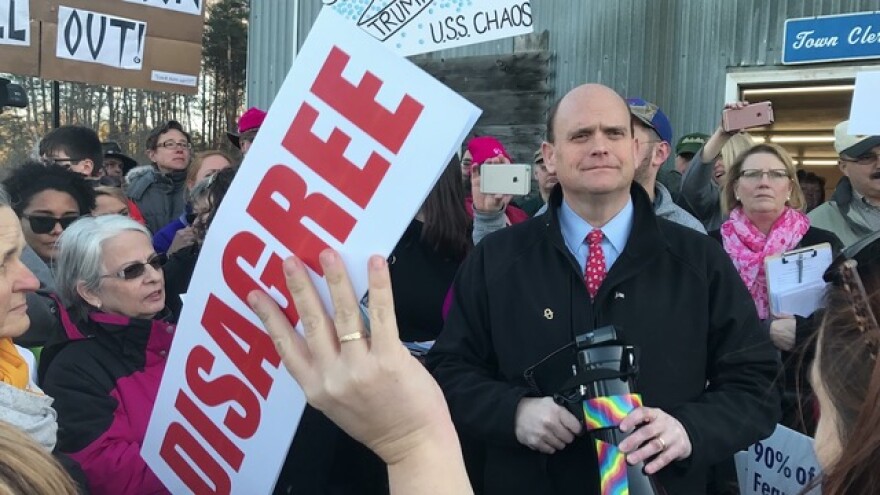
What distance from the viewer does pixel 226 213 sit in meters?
1.25

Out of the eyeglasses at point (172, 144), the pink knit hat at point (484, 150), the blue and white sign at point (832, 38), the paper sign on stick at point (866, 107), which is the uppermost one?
the blue and white sign at point (832, 38)

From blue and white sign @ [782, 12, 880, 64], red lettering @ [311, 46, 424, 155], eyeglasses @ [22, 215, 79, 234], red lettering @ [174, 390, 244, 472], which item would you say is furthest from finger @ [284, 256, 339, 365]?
blue and white sign @ [782, 12, 880, 64]

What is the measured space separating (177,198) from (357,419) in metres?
4.71

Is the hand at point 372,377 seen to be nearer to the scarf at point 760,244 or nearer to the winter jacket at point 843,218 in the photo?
the scarf at point 760,244

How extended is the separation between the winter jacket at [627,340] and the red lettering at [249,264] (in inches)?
35.0

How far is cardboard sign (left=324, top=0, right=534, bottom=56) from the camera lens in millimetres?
3857

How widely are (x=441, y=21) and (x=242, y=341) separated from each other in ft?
9.53

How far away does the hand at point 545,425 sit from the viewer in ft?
5.82

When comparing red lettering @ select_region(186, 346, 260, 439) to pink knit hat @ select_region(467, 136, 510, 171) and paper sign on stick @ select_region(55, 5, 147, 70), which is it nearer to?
pink knit hat @ select_region(467, 136, 510, 171)

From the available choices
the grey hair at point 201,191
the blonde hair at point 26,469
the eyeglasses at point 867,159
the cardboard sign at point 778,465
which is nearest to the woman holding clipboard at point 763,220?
the eyeglasses at point 867,159

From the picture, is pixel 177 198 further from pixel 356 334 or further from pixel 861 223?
pixel 356 334

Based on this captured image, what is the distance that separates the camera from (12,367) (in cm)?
171

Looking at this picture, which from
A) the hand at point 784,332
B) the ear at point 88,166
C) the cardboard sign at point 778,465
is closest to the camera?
the cardboard sign at point 778,465

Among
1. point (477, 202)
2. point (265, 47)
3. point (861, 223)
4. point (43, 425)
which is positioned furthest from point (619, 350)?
point (265, 47)
